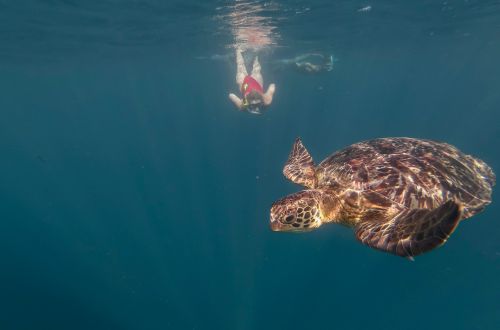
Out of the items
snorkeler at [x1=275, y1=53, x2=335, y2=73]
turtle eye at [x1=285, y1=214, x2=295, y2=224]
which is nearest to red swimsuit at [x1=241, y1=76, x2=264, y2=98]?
turtle eye at [x1=285, y1=214, x2=295, y2=224]

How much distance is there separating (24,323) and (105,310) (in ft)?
12.6

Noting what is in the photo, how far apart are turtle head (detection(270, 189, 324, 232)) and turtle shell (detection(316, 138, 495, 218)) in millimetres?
792

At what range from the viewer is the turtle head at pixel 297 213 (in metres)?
4.20

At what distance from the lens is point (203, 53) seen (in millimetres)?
31156

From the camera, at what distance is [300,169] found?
21.2 feet

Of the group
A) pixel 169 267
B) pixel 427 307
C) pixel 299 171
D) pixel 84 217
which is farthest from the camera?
pixel 84 217

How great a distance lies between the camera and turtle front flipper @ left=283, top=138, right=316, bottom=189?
614 centimetres

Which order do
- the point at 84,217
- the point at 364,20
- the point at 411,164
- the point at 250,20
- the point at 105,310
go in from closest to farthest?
the point at 411,164
the point at 105,310
the point at 250,20
the point at 364,20
the point at 84,217

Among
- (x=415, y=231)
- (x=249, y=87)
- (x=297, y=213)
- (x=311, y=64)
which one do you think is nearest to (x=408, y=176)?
(x=415, y=231)

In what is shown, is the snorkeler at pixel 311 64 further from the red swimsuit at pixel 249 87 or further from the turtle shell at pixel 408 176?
Answer: the turtle shell at pixel 408 176

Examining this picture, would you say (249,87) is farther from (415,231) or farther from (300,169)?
(415,231)

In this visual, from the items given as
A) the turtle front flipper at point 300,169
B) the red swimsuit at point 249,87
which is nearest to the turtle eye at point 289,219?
the turtle front flipper at point 300,169

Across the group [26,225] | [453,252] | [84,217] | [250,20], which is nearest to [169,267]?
[84,217]

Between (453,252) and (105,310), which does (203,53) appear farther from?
(453,252)
